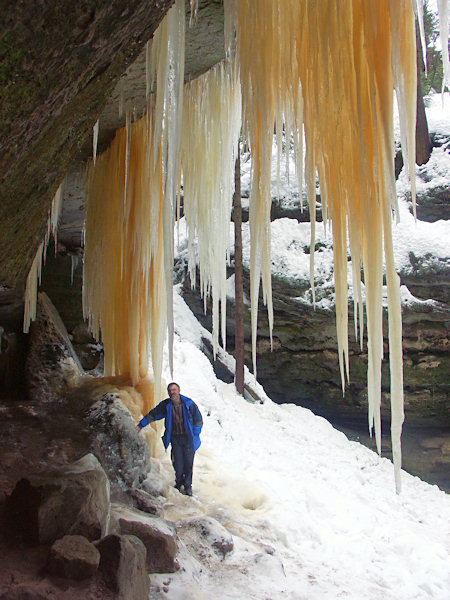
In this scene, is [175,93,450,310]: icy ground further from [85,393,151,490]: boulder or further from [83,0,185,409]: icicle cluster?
[85,393,151,490]: boulder

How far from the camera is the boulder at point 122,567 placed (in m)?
2.15

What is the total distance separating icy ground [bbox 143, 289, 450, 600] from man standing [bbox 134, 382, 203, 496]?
0.23 metres

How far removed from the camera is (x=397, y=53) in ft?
6.90

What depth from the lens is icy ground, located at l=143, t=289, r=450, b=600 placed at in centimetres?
341

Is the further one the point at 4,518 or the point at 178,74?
the point at 178,74

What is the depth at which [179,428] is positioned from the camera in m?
4.65

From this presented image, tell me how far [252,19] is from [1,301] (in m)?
3.88

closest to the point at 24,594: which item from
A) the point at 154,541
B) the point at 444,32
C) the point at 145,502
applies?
the point at 154,541

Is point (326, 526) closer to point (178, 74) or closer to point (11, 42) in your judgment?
point (178, 74)

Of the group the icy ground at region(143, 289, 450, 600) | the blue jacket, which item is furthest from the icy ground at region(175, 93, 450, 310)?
the blue jacket

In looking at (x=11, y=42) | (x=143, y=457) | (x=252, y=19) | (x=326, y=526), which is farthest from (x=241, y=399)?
(x=11, y=42)

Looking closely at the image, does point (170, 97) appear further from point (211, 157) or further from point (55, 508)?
point (55, 508)

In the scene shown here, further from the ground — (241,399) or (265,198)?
(265,198)

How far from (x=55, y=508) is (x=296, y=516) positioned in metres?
3.28
